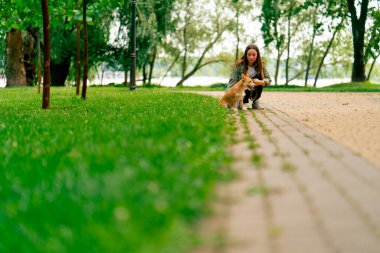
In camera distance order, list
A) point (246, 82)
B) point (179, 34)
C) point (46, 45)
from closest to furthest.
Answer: point (246, 82) → point (46, 45) → point (179, 34)

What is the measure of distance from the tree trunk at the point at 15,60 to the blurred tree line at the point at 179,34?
0.06 metres

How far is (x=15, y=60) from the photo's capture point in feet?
124

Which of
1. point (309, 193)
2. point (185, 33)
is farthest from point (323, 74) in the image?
point (309, 193)

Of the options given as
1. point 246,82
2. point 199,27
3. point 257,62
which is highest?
point 199,27

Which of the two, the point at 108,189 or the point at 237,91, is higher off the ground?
the point at 237,91

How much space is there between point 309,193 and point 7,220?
2161 millimetres

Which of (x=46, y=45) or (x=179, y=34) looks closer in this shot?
(x=46, y=45)

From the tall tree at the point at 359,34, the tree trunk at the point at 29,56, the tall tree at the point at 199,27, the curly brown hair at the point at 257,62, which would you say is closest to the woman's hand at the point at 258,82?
the curly brown hair at the point at 257,62

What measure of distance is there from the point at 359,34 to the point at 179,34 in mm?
21788

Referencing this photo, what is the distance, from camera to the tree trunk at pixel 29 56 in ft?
135

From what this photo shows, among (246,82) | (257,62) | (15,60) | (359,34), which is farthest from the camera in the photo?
(15,60)

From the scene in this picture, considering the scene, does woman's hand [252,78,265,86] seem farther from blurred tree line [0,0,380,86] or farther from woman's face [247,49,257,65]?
blurred tree line [0,0,380,86]

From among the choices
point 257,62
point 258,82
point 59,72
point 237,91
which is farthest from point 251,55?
point 59,72

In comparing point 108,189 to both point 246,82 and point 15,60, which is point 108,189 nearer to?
point 246,82
